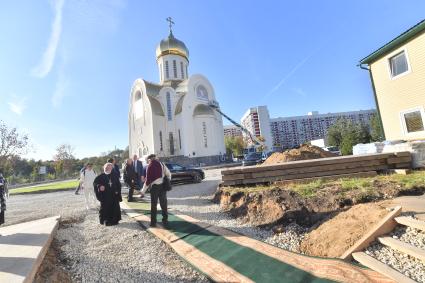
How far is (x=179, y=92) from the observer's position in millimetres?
43094

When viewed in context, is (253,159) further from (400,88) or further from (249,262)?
(249,262)

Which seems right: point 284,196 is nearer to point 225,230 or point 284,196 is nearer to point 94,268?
point 225,230

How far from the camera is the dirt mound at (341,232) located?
12.0 ft

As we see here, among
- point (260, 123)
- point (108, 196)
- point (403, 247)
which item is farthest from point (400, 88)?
point (260, 123)

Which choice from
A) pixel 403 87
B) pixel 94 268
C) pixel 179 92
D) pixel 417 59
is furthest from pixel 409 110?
pixel 179 92

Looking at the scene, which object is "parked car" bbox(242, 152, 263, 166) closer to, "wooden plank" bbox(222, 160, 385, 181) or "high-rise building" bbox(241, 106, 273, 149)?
"wooden plank" bbox(222, 160, 385, 181)

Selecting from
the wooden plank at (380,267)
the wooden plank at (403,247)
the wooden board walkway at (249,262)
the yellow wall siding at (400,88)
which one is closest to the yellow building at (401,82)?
the yellow wall siding at (400,88)

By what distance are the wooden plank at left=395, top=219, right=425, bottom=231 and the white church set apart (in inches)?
1416

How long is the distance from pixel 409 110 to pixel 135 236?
1286cm

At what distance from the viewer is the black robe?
6.91m

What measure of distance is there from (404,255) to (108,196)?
6.43 metres

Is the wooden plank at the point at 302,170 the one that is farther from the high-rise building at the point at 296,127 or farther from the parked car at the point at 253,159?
the high-rise building at the point at 296,127

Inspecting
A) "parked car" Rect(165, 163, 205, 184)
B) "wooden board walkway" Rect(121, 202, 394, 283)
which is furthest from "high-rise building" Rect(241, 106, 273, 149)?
"wooden board walkway" Rect(121, 202, 394, 283)

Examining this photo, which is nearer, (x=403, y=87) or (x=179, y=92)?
(x=403, y=87)
